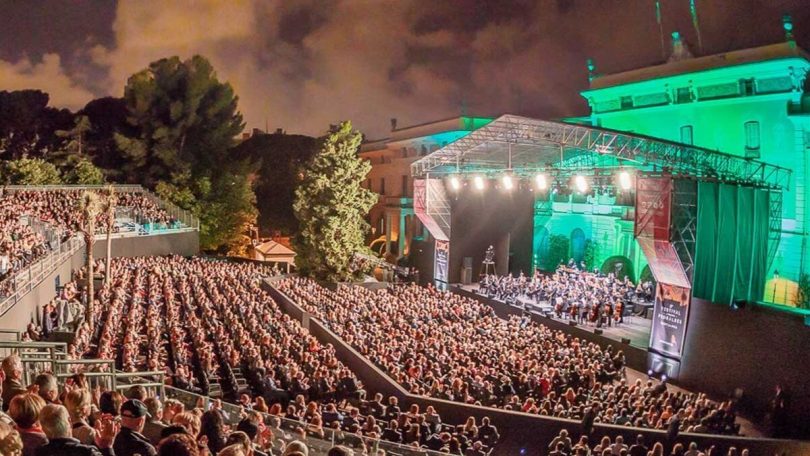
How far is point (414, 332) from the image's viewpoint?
17.8 m

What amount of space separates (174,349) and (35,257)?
8.04 meters

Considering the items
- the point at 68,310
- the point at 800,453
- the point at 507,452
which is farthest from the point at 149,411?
the point at 68,310

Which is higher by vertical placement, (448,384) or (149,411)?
(149,411)

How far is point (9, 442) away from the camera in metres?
3.14

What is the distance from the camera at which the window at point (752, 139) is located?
24.9 metres

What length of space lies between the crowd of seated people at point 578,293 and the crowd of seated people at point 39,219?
1606 centimetres

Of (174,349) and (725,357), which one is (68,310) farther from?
(725,357)

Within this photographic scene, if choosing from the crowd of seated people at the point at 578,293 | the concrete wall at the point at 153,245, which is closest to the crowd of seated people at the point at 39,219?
the concrete wall at the point at 153,245

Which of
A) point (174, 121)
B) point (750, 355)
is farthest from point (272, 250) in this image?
point (750, 355)

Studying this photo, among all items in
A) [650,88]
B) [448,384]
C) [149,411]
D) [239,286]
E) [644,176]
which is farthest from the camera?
[650,88]

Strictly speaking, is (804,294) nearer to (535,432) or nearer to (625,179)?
(625,179)

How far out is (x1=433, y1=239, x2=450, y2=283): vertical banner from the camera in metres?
29.5

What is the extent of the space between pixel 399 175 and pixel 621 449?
34.1 metres

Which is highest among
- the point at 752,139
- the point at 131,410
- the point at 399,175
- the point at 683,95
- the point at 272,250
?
the point at 683,95
